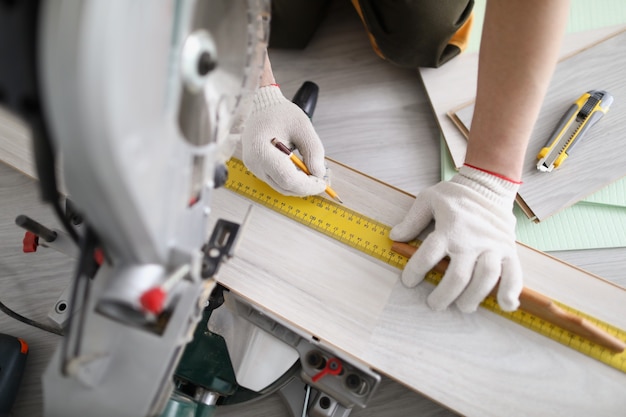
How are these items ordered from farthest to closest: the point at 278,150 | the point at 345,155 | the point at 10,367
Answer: the point at 345,155 → the point at 10,367 → the point at 278,150

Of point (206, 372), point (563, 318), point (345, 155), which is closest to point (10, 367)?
point (206, 372)

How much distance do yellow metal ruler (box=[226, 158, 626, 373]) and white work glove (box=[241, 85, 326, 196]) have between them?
0.05 metres

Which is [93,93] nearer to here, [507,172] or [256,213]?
[256,213]

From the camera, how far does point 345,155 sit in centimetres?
137

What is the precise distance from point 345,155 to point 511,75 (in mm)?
553

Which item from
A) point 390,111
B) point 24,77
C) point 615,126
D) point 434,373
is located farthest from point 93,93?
point 615,126

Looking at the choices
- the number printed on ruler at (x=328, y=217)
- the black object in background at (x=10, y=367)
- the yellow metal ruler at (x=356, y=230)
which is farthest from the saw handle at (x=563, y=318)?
the black object in background at (x=10, y=367)

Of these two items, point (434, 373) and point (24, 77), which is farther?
point (434, 373)

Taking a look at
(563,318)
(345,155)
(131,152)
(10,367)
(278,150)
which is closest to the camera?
(131,152)

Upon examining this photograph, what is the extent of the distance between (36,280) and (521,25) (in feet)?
4.74

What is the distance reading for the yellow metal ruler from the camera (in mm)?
919

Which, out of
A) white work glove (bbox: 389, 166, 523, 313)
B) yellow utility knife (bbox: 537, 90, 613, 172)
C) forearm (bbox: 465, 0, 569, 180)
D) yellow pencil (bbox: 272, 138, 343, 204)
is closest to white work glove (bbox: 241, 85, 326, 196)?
yellow pencil (bbox: 272, 138, 343, 204)

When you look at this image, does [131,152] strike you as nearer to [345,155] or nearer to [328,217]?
[328,217]

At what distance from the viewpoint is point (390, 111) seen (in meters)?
1.41
